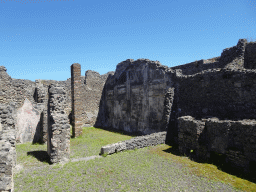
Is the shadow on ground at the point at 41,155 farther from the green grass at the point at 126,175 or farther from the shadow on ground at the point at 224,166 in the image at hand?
the shadow on ground at the point at 224,166

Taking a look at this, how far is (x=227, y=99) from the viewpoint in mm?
7887

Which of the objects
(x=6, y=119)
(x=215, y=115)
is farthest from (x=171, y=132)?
(x=6, y=119)

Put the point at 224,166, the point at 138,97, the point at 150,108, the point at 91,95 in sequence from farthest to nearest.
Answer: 1. the point at 91,95
2. the point at 138,97
3. the point at 150,108
4. the point at 224,166

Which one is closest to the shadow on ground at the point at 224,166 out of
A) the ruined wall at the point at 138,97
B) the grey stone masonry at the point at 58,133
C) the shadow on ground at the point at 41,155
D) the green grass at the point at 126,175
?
the green grass at the point at 126,175

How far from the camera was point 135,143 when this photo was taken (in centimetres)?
806

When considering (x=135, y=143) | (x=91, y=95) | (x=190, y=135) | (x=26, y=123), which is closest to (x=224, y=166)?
(x=190, y=135)

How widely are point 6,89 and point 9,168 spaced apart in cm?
1061

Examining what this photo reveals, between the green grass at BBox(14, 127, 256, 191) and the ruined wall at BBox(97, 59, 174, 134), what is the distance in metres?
4.13

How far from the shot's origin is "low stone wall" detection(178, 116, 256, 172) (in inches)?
213

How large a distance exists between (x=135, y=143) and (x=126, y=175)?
284 centimetres

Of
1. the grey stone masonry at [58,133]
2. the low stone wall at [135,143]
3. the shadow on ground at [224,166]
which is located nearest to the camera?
the shadow on ground at [224,166]

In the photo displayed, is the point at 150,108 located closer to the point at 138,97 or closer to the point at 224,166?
the point at 138,97

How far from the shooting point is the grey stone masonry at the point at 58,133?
6.29 metres

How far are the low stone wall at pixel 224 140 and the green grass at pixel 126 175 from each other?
0.58 meters
